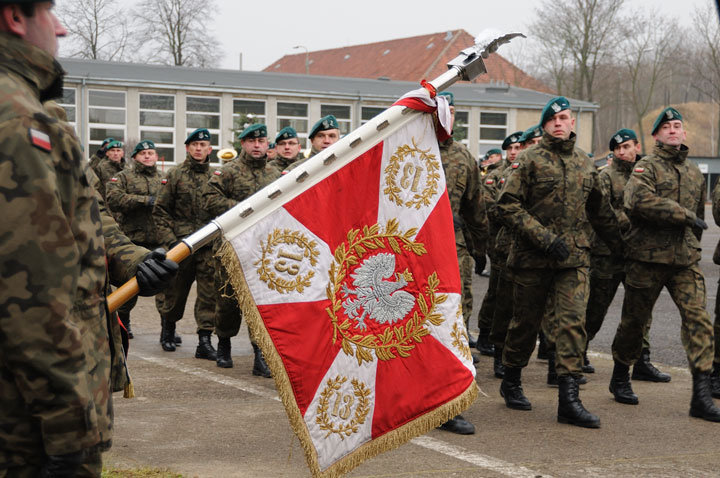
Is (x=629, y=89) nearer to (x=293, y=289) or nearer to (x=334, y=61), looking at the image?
(x=334, y=61)

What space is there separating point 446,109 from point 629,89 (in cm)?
6404

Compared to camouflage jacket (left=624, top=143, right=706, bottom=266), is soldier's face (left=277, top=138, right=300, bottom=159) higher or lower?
higher

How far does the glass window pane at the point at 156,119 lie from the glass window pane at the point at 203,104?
0.95 meters

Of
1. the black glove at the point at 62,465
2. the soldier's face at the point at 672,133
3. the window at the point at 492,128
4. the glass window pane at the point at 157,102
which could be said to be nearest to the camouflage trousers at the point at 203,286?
the soldier's face at the point at 672,133

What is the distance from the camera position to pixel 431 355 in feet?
14.7

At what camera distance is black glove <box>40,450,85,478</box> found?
2443mm

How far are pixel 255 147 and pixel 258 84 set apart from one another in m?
35.2

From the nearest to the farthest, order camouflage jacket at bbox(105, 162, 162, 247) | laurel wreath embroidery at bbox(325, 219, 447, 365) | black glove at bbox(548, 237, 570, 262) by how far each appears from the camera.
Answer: laurel wreath embroidery at bbox(325, 219, 447, 365)
black glove at bbox(548, 237, 570, 262)
camouflage jacket at bbox(105, 162, 162, 247)

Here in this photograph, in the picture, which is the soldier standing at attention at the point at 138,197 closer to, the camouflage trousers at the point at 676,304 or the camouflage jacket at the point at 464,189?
the camouflage jacket at the point at 464,189

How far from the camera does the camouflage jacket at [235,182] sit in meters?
9.10

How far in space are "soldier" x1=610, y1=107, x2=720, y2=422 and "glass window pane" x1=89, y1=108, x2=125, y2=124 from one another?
111 ft

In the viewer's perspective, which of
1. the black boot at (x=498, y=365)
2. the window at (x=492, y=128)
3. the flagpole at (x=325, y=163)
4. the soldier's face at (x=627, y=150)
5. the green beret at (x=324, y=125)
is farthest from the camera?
the window at (x=492, y=128)

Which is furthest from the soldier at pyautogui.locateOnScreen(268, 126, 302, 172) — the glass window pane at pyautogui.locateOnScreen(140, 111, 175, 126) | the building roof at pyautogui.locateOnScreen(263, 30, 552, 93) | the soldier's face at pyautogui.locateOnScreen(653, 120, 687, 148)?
the building roof at pyautogui.locateOnScreen(263, 30, 552, 93)

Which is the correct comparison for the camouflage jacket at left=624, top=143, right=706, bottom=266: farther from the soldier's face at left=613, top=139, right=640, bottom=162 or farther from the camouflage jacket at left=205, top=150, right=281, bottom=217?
the camouflage jacket at left=205, top=150, right=281, bottom=217
